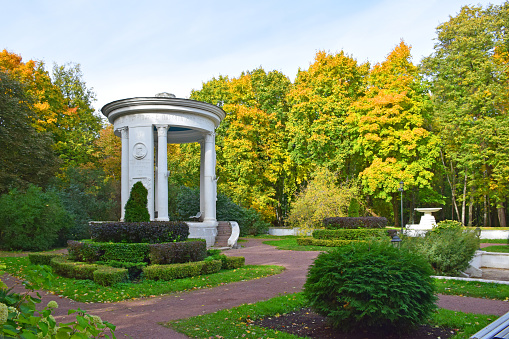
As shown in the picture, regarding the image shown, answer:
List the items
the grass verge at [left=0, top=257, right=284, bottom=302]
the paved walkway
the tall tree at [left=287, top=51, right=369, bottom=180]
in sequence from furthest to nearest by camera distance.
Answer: the tall tree at [left=287, top=51, right=369, bottom=180] < the grass verge at [left=0, top=257, right=284, bottom=302] < the paved walkway

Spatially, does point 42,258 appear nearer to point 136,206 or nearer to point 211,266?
point 136,206

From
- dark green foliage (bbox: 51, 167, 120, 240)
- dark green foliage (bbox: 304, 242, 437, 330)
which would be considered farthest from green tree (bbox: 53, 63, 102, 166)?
dark green foliage (bbox: 304, 242, 437, 330)

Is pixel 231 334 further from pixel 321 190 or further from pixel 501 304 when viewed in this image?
pixel 321 190

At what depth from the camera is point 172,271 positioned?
36.1 ft

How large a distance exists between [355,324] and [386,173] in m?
25.7

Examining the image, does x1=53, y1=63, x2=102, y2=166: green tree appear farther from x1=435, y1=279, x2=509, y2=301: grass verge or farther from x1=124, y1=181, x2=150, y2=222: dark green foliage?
x1=435, y1=279, x2=509, y2=301: grass verge

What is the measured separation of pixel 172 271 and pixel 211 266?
1547mm

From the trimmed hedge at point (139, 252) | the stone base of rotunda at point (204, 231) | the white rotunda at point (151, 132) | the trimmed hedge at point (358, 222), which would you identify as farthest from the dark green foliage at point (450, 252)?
the white rotunda at point (151, 132)

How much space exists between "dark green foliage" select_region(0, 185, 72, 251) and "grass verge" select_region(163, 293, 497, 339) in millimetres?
15583

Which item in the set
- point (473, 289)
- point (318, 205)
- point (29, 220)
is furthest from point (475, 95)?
point (29, 220)

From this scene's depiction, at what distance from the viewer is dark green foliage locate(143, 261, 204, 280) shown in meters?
10.8

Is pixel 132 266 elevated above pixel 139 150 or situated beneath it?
situated beneath

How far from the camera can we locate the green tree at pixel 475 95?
93.6 ft

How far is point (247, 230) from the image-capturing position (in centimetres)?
2959
